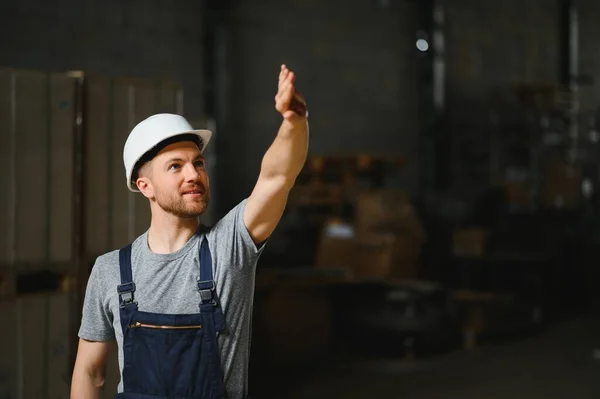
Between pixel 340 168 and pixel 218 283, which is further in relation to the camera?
pixel 340 168

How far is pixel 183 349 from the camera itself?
2199mm

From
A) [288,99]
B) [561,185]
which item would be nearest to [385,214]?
[561,185]

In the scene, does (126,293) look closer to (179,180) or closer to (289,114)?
(179,180)

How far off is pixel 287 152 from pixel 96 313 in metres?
0.77

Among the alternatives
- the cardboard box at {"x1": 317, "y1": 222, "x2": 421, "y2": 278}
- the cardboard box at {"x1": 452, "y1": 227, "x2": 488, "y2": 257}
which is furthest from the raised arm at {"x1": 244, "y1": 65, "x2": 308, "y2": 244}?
the cardboard box at {"x1": 452, "y1": 227, "x2": 488, "y2": 257}

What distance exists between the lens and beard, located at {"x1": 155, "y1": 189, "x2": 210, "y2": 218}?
7.40ft

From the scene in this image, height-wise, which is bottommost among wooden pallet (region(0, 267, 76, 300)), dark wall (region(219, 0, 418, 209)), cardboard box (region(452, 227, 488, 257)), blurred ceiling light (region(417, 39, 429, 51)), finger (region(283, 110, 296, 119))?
cardboard box (region(452, 227, 488, 257))

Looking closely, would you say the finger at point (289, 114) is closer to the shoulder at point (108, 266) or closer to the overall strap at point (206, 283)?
the overall strap at point (206, 283)

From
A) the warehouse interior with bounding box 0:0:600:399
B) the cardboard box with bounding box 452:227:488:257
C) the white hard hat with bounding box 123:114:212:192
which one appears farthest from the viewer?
the cardboard box with bounding box 452:227:488:257

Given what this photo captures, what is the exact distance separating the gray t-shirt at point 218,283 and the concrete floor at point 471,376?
152 inches

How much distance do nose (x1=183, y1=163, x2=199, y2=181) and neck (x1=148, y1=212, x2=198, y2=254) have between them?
13 cm

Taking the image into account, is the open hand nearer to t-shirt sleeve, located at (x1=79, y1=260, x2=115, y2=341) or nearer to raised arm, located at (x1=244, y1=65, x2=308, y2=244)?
raised arm, located at (x1=244, y1=65, x2=308, y2=244)

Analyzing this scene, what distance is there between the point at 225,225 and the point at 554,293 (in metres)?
8.41

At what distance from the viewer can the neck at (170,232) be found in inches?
90.7
